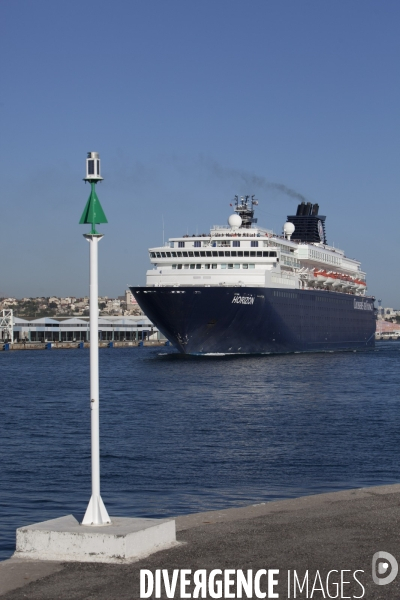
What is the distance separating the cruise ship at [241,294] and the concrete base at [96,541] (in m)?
43.3

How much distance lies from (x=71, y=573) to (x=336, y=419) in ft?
59.2

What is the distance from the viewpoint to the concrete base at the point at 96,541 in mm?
7102

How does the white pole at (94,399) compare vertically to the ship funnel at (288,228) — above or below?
below

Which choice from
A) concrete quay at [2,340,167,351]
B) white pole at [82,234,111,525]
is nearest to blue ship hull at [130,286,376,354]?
white pole at [82,234,111,525]

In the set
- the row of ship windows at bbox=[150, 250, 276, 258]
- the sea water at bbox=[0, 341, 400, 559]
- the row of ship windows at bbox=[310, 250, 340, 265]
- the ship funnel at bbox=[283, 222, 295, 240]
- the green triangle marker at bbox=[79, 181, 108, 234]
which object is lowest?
the sea water at bbox=[0, 341, 400, 559]

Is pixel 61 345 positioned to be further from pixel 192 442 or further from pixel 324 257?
pixel 192 442

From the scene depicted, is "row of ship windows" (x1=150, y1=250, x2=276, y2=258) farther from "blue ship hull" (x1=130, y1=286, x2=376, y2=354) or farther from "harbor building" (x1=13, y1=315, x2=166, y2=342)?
"harbor building" (x1=13, y1=315, x2=166, y2=342)

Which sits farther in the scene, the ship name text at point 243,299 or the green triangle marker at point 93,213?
the ship name text at point 243,299

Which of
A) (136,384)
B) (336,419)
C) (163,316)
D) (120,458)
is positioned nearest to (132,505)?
(120,458)

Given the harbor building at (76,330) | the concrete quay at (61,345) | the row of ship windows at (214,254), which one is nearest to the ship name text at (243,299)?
the row of ship windows at (214,254)

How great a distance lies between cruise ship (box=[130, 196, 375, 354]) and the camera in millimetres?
51375

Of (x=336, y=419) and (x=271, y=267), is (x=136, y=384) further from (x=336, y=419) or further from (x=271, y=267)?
(x=271, y=267)

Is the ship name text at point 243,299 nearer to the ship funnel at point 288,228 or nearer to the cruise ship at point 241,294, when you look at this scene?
the cruise ship at point 241,294

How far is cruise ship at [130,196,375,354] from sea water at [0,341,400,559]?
1165 cm
